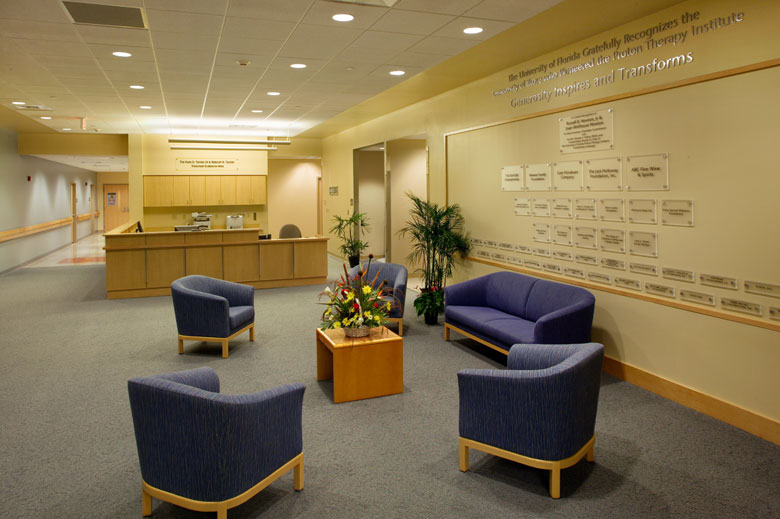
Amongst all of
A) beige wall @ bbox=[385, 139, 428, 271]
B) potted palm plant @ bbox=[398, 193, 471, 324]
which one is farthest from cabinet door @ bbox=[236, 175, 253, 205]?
potted palm plant @ bbox=[398, 193, 471, 324]

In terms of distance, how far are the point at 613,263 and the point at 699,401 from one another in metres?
1.43

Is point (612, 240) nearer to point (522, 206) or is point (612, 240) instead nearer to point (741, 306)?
point (741, 306)

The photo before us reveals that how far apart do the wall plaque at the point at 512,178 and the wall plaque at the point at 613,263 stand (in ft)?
5.17

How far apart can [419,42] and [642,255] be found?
9.30 feet

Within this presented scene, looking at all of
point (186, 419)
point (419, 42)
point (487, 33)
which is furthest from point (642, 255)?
point (186, 419)

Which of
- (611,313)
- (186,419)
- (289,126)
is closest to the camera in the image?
(186,419)

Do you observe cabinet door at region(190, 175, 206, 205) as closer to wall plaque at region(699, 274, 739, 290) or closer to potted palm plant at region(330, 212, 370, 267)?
potted palm plant at region(330, 212, 370, 267)

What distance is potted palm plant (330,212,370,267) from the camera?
11.6m

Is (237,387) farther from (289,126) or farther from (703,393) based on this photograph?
(289,126)

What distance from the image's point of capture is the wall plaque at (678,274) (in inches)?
175

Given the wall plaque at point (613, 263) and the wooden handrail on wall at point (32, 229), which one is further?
the wooden handrail on wall at point (32, 229)

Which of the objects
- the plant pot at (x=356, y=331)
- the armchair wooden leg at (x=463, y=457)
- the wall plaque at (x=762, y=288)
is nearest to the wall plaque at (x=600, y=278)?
the wall plaque at (x=762, y=288)

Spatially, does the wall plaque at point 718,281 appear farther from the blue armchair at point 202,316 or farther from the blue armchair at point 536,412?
the blue armchair at point 202,316

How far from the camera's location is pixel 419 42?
5062mm
